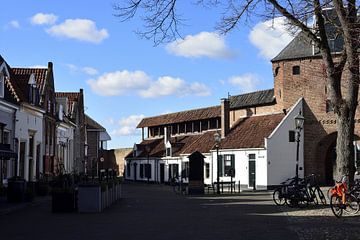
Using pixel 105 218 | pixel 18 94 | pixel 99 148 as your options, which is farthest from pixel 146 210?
pixel 99 148

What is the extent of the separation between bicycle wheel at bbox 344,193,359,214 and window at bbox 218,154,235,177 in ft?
99.7

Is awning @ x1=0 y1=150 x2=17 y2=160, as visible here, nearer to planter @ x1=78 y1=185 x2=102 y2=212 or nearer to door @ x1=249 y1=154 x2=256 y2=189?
planter @ x1=78 y1=185 x2=102 y2=212

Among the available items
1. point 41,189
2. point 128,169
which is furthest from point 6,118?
point 128,169

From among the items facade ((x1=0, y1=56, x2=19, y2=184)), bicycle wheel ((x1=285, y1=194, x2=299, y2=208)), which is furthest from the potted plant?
bicycle wheel ((x1=285, y1=194, x2=299, y2=208))

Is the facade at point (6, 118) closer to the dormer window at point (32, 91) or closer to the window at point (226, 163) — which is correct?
the dormer window at point (32, 91)

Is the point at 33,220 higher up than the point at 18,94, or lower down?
lower down

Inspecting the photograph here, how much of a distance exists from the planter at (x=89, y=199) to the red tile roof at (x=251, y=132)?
27.5 meters

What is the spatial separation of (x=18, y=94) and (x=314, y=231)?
23.0 metres

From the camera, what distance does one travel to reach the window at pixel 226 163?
2004 inches

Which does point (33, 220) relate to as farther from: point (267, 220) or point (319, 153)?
point (319, 153)

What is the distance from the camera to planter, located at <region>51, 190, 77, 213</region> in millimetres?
21594

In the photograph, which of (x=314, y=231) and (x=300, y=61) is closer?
(x=314, y=231)

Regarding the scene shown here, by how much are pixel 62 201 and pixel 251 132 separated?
104ft

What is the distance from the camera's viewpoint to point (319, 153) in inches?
1949
